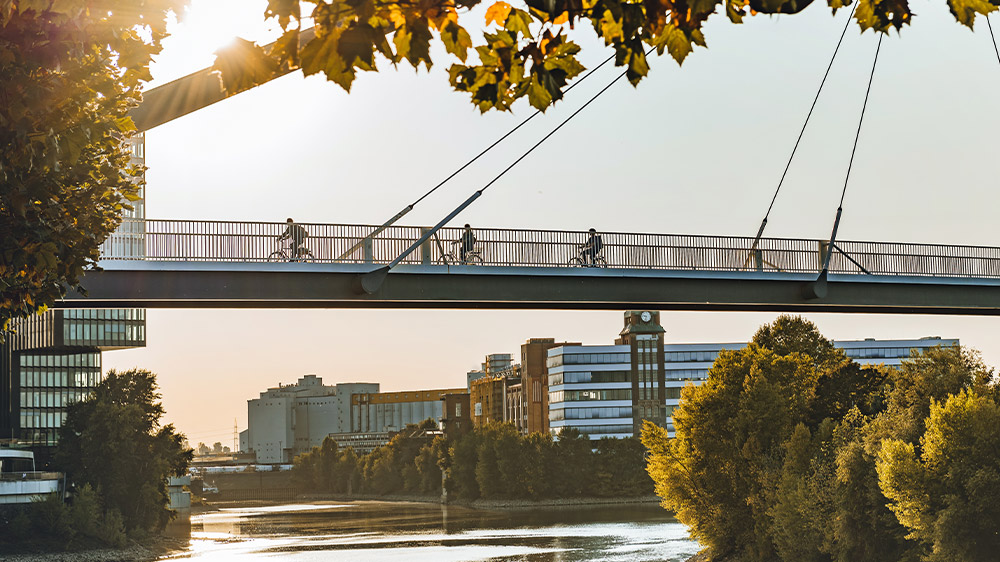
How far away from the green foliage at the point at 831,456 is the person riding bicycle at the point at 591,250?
37.1ft

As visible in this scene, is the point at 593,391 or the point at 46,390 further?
the point at 593,391

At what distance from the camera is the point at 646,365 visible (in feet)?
543

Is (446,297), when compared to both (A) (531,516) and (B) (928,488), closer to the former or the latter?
(B) (928,488)

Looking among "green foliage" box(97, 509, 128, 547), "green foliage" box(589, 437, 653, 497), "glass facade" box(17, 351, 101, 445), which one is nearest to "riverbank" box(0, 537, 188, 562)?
"green foliage" box(97, 509, 128, 547)

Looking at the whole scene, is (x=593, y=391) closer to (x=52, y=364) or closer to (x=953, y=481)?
(x=52, y=364)

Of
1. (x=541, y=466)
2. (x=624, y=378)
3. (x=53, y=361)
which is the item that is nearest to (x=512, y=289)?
(x=53, y=361)

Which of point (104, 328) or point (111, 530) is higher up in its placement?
point (104, 328)

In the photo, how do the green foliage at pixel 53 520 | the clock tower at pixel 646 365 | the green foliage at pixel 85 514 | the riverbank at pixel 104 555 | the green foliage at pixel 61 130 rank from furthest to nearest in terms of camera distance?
1. the clock tower at pixel 646 365
2. the green foliage at pixel 85 514
3. the green foliage at pixel 53 520
4. the riverbank at pixel 104 555
5. the green foliage at pixel 61 130

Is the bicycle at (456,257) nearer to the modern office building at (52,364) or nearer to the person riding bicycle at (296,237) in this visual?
the person riding bicycle at (296,237)

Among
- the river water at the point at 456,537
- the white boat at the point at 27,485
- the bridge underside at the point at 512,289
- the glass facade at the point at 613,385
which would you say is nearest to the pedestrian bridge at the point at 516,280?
the bridge underside at the point at 512,289

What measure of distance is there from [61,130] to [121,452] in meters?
74.9

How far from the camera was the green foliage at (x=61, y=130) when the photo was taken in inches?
403

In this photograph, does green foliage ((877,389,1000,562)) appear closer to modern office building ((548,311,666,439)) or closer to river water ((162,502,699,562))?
river water ((162,502,699,562))

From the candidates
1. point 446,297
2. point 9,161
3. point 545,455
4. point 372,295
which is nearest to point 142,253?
point 372,295
